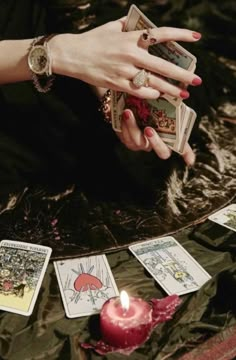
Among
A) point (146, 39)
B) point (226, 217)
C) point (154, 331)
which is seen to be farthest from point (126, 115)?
point (154, 331)

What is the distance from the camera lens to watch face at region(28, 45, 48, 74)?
4.47ft

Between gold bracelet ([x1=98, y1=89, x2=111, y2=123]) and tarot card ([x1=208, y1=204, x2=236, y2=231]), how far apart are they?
1.31 ft

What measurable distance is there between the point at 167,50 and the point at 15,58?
→ 15.2 inches

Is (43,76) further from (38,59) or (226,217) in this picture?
(226,217)

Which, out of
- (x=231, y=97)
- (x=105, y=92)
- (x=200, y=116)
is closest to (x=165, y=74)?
(x=105, y=92)

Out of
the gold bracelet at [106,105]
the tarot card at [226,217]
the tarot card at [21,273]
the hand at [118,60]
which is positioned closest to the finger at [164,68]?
the hand at [118,60]

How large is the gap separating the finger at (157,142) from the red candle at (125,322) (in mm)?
449

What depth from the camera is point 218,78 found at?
2.21 m

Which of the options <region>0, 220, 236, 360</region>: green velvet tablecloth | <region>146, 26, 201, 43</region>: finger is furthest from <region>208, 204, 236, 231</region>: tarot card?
<region>146, 26, 201, 43</region>: finger

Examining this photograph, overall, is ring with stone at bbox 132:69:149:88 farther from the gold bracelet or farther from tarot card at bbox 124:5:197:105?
the gold bracelet

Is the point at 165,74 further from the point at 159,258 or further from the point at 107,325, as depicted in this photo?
the point at 107,325

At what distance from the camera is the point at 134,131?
1.44 m

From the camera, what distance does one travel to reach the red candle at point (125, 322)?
1073 millimetres

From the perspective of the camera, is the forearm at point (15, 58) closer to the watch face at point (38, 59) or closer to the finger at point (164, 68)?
the watch face at point (38, 59)
